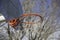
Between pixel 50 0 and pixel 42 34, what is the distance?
2371mm

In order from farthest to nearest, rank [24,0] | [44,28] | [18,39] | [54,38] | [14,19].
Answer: [24,0]
[54,38]
[14,19]
[44,28]
[18,39]

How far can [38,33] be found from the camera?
1.71m

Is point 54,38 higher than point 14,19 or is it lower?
lower

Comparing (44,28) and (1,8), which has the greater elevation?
(1,8)

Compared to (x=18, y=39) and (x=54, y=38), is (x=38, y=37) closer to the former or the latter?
(x=18, y=39)

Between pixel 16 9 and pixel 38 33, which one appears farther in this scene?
pixel 16 9

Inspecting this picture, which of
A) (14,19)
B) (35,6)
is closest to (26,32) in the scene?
(14,19)

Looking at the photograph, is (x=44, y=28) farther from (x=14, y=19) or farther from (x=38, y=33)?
(x=14, y=19)

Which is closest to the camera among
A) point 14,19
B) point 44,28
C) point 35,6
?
point 44,28

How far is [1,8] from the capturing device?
8.34 feet

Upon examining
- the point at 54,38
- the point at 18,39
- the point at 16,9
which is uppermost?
the point at 16,9

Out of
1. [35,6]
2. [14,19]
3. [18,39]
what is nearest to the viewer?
[18,39]

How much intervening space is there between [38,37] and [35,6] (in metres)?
1.92

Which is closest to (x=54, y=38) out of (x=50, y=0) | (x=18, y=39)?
(x=50, y=0)
